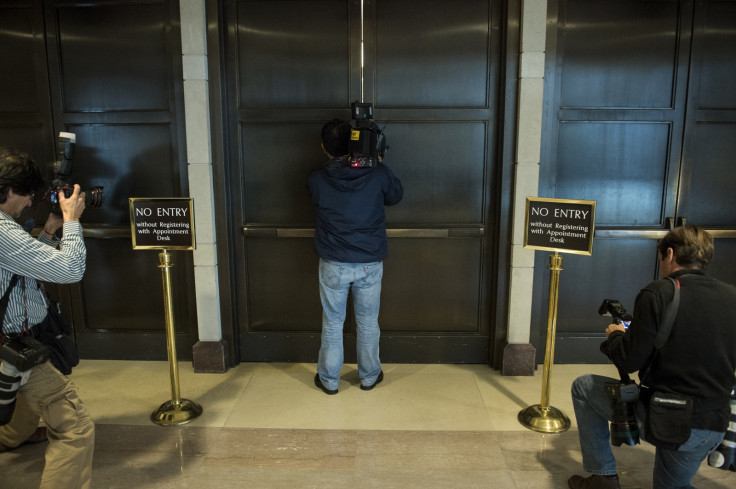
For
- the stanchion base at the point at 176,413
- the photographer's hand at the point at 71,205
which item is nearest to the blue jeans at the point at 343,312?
the stanchion base at the point at 176,413

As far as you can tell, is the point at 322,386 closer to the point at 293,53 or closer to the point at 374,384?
the point at 374,384

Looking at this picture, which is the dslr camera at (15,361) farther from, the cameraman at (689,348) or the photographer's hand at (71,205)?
the cameraman at (689,348)

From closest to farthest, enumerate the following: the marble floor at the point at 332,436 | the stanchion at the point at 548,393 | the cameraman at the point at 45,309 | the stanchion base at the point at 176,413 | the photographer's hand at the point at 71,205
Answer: the cameraman at the point at 45,309 → the photographer's hand at the point at 71,205 → the marble floor at the point at 332,436 → the stanchion at the point at 548,393 → the stanchion base at the point at 176,413

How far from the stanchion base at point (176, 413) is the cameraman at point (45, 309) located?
2.76ft

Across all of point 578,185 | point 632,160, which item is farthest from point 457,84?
point 632,160

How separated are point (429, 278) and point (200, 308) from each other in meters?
1.66

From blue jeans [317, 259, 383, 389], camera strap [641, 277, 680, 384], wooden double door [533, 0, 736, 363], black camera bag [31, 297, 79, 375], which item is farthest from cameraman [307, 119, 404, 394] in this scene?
camera strap [641, 277, 680, 384]

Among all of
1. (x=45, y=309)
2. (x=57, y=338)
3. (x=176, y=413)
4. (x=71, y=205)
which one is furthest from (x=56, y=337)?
(x=176, y=413)

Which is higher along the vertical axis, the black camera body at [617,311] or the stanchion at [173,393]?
the black camera body at [617,311]

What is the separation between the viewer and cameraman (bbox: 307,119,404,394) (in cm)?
314

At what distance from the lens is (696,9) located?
3457mm

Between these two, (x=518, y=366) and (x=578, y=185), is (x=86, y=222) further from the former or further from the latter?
(x=578, y=185)

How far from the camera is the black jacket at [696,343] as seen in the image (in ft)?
6.16

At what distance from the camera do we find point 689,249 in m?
1.98
